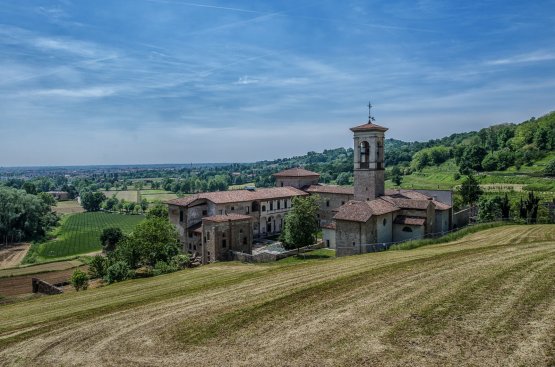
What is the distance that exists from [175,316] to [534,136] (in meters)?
134

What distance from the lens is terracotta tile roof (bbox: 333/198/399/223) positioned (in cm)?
3725

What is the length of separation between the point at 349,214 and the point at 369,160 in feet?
30.7

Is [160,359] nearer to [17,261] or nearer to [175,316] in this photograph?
[175,316]

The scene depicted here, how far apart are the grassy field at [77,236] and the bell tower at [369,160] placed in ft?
182

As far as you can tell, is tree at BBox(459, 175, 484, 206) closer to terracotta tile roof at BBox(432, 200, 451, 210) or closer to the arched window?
terracotta tile roof at BBox(432, 200, 451, 210)

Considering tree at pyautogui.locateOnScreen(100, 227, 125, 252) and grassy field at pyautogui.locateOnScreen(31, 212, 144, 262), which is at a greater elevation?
Result: tree at pyautogui.locateOnScreen(100, 227, 125, 252)

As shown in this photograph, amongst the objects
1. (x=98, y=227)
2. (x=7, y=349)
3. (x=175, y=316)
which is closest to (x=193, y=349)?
(x=175, y=316)

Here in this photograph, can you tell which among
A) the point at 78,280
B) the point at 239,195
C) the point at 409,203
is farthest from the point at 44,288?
the point at 409,203

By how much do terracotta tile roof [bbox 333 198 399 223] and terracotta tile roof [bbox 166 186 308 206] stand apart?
22.0 m

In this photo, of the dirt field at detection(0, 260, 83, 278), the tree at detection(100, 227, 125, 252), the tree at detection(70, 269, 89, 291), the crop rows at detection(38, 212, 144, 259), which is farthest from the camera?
the crop rows at detection(38, 212, 144, 259)

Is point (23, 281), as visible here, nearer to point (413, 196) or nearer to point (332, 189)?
point (332, 189)

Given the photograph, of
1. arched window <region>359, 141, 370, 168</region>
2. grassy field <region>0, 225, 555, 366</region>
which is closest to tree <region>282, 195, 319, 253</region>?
arched window <region>359, 141, 370, 168</region>

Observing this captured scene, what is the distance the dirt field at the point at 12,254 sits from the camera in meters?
65.4

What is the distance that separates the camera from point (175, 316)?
17516 millimetres
